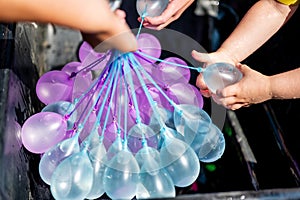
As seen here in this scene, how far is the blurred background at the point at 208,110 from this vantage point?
3.35 feet

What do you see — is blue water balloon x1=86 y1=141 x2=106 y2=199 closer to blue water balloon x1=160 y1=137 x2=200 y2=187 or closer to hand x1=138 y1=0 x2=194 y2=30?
blue water balloon x1=160 y1=137 x2=200 y2=187

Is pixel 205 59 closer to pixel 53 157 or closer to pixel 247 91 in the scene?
pixel 247 91

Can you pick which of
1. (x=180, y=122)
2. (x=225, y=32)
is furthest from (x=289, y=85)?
(x=225, y=32)

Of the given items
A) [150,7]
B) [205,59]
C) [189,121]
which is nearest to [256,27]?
[205,59]

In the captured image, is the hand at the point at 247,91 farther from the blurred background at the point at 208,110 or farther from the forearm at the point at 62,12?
the forearm at the point at 62,12

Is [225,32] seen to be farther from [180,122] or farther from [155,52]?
[180,122]

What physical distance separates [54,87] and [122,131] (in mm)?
226

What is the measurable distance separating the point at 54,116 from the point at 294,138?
2.85ft

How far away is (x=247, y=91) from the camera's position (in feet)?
3.97

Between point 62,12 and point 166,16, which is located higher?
point 62,12

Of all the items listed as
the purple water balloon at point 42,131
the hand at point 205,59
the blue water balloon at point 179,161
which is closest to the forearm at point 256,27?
the hand at point 205,59

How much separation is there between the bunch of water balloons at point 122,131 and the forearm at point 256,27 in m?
0.19

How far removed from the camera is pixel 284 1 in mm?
1366

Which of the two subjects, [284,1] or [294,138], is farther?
[294,138]
